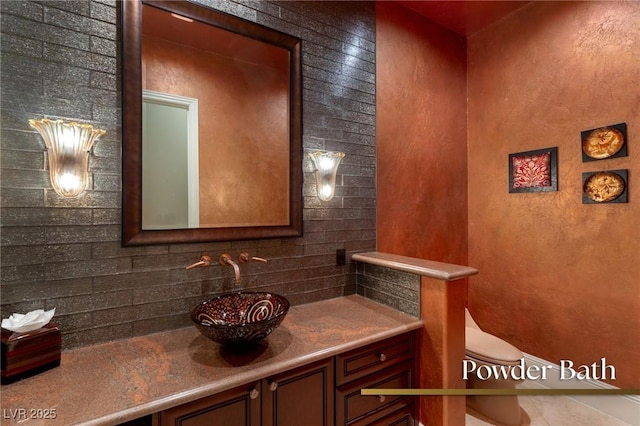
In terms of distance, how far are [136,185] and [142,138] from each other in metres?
0.22

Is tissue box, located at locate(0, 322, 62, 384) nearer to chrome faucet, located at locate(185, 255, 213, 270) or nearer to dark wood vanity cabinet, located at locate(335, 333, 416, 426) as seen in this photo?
chrome faucet, located at locate(185, 255, 213, 270)

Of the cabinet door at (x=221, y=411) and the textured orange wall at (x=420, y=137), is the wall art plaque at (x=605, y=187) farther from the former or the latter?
the cabinet door at (x=221, y=411)

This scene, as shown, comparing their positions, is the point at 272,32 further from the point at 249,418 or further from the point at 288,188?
the point at 249,418

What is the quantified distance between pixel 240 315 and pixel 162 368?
1.23 feet

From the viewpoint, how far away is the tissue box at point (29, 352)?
0.94m

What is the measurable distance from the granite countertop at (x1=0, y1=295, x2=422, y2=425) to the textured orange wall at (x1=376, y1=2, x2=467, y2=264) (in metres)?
0.88

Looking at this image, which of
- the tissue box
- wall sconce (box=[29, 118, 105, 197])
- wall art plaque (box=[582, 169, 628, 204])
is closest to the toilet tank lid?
wall art plaque (box=[582, 169, 628, 204])

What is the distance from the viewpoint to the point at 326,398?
123cm

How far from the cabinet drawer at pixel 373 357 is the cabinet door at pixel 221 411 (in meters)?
0.38

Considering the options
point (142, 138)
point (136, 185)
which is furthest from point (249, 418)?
point (142, 138)

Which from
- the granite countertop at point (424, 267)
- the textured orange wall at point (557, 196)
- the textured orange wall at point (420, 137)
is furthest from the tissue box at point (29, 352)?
the textured orange wall at point (557, 196)

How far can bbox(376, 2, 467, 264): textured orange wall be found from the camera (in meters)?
2.12

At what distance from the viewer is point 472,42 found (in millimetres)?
2619

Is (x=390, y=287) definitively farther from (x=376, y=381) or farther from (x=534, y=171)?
(x=534, y=171)
